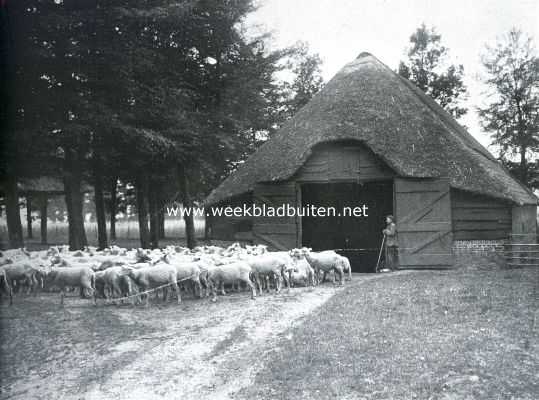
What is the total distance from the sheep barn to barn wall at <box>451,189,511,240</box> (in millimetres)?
35

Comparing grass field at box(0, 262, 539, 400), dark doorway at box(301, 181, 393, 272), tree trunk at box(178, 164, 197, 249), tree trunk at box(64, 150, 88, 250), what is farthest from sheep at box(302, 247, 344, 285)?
tree trunk at box(178, 164, 197, 249)

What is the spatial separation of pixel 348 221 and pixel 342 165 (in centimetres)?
598

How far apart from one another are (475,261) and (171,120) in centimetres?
1325

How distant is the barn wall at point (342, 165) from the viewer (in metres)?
17.0

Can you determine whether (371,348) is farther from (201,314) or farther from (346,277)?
(346,277)

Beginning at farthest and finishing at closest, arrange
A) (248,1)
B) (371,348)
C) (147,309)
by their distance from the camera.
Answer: (248,1), (147,309), (371,348)

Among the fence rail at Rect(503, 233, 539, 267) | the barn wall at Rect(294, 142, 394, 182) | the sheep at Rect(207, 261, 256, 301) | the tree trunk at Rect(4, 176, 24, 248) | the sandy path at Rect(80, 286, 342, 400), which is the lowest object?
the sandy path at Rect(80, 286, 342, 400)

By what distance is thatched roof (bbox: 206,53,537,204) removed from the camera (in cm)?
1673

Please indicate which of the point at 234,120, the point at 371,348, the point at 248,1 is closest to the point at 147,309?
the point at 371,348

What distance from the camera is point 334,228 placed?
2267 centimetres

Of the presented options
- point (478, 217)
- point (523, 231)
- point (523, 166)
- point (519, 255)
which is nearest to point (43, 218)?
point (478, 217)

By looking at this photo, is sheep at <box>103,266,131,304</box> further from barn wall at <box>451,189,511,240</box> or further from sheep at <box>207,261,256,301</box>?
barn wall at <box>451,189,511,240</box>

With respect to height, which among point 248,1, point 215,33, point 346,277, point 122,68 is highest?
point 248,1

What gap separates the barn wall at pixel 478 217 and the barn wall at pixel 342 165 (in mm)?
2684
